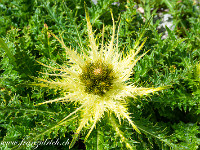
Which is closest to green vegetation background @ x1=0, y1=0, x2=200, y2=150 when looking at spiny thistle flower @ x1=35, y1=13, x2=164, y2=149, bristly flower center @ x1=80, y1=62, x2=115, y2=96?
spiny thistle flower @ x1=35, y1=13, x2=164, y2=149

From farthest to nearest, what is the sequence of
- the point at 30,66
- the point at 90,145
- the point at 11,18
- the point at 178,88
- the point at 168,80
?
the point at 11,18 < the point at 178,88 < the point at 30,66 < the point at 168,80 < the point at 90,145

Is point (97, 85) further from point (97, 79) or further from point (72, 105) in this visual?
point (72, 105)

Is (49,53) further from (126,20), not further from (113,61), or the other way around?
(126,20)

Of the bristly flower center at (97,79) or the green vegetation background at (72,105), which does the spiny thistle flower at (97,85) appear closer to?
the bristly flower center at (97,79)

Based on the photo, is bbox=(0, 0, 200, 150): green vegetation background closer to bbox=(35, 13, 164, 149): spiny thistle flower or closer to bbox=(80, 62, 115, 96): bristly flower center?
bbox=(35, 13, 164, 149): spiny thistle flower

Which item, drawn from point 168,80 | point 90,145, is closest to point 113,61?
point 168,80

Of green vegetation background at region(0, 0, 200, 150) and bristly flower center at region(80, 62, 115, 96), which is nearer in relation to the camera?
bristly flower center at region(80, 62, 115, 96)

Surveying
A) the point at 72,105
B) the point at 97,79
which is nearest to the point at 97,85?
the point at 97,79
